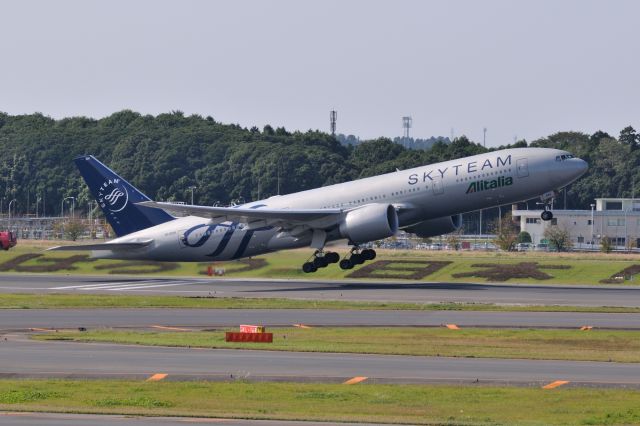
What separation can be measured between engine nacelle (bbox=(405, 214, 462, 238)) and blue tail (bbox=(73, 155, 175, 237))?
15.9 metres

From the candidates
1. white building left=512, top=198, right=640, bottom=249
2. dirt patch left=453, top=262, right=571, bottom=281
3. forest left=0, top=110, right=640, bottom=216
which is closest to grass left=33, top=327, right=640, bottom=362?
dirt patch left=453, top=262, right=571, bottom=281

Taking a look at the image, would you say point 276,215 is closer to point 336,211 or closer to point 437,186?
point 336,211

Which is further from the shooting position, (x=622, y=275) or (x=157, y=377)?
(x=622, y=275)

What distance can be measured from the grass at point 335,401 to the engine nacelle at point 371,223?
123ft

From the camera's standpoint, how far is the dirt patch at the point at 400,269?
78875mm

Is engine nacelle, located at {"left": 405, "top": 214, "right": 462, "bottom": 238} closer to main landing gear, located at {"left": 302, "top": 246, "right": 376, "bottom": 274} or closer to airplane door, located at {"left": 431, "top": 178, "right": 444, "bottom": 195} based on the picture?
main landing gear, located at {"left": 302, "top": 246, "right": 376, "bottom": 274}

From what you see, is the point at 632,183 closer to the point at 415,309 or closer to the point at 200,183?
the point at 200,183

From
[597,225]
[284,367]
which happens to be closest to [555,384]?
[284,367]

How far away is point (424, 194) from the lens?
6612 cm

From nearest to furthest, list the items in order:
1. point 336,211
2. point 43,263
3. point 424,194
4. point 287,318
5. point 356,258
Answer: point 287,318 → point 424,194 → point 336,211 → point 356,258 → point 43,263

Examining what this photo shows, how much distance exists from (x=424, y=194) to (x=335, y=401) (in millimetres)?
40736

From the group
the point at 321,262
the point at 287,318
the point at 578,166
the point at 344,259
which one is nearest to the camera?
the point at 287,318

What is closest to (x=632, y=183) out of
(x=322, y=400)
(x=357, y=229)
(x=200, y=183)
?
(x=200, y=183)

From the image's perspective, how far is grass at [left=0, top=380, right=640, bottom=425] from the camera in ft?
79.7
